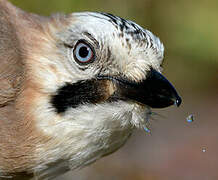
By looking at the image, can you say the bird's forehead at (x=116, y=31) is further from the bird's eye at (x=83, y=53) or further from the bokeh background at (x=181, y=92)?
the bokeh background at (x=181, y=92)

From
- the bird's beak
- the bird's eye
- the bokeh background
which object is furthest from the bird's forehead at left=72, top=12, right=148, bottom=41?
the bokeh background

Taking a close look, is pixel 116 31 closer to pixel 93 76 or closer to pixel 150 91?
pixel 93 76


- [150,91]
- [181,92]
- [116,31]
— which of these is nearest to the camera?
[150,91]

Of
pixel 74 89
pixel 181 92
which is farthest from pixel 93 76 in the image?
pixel 181 92

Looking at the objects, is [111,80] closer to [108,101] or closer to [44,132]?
[108,101]

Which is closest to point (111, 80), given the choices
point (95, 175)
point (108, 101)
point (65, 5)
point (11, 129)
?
point (108, 101)

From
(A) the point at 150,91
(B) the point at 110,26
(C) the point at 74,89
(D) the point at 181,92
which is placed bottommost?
(A) the point at 150,91
